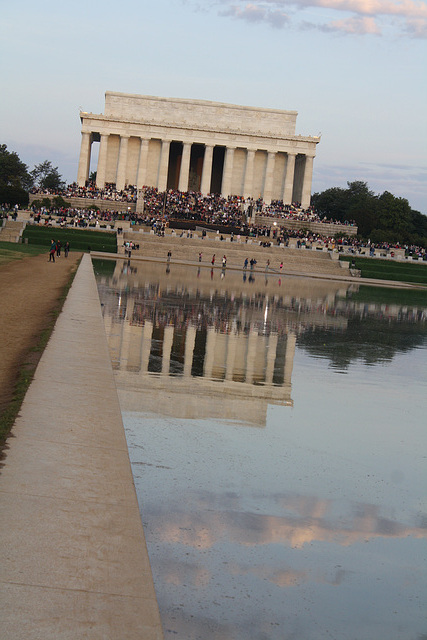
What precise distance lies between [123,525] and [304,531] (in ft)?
6.24

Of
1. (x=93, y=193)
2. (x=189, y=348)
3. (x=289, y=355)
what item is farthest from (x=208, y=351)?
(x=93, y=193)

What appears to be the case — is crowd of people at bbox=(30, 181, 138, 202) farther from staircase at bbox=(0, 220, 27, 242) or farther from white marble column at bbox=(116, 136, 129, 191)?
staircase at bbox=(0, 220, 27, 242)

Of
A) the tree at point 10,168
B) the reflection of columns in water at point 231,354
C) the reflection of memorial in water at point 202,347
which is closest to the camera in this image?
the reflection of memorial in water at point 202,347

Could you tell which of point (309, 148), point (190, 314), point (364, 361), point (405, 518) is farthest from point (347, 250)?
point (405, 518)

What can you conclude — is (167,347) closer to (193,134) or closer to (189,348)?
(189,348)

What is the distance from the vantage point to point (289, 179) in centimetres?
11762

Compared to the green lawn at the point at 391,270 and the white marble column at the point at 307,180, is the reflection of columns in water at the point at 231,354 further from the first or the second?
the white marble column at the point at 307,180

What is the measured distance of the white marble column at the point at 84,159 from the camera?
116 meters

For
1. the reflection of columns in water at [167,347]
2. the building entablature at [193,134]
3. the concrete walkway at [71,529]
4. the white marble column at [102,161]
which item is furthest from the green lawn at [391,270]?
the concrete walkway at [71,529]

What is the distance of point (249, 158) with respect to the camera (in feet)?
382

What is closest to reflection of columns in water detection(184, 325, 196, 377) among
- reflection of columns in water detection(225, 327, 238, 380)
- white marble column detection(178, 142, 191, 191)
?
reflection of columns in water detection(225, 327, 238, 380)

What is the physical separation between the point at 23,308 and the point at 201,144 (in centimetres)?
9839

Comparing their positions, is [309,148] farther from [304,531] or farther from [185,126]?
[304,531]

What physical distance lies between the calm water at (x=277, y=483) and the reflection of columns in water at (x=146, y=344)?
67 mm
